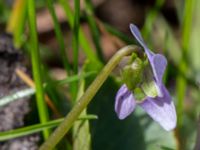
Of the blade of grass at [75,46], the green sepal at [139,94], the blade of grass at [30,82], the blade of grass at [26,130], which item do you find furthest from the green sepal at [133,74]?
the blade of grass at [30,82]

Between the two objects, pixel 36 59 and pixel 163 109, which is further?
pixel 36 59

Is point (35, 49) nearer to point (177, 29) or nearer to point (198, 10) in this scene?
point (198, 10)

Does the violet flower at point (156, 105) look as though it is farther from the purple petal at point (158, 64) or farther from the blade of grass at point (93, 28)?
the blade of grass at point (93, 28)

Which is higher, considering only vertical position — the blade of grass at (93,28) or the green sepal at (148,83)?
the green sepal at (148,83)

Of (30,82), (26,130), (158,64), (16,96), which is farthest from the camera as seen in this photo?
(30,82)

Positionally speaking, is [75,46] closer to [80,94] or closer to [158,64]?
[80,94]

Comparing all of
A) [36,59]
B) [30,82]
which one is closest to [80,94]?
[36,59]

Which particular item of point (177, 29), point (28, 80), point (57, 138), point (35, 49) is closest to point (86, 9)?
point (28, 80)
